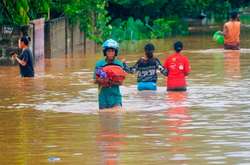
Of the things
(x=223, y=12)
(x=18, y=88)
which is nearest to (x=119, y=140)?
(x=18, y=88)

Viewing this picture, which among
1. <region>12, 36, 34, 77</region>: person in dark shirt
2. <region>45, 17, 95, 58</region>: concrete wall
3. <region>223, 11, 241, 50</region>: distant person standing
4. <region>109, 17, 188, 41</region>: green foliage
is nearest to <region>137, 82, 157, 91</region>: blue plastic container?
<region>12, 36, 34, 77</region>: person in dark shirt

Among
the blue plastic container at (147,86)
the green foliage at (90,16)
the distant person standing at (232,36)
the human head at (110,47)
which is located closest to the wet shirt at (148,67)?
the blue plastic container at (147,86)

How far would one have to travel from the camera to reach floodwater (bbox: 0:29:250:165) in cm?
1224

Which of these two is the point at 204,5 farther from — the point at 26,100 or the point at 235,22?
the point at 26,100

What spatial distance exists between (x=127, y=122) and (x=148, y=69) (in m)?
4.87

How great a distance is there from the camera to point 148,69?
20.8 metres

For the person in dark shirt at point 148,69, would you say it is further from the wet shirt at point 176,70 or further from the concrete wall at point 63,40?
the concrete wall at point 63,40

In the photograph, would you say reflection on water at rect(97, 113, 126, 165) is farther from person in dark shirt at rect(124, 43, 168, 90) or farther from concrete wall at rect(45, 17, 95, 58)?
concrete wall at rect(45, 17, 95, 58)

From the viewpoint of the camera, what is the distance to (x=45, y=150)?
42.2 ft

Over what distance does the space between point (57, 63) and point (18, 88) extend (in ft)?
30.2

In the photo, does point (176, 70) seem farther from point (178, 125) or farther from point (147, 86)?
point (178, 125)

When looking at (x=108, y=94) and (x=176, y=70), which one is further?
(x=176, y=70)

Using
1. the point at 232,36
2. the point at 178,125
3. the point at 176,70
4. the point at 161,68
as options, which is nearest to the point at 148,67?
the point at 161,68

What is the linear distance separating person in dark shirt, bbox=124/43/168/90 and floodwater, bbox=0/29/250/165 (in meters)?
0.22
